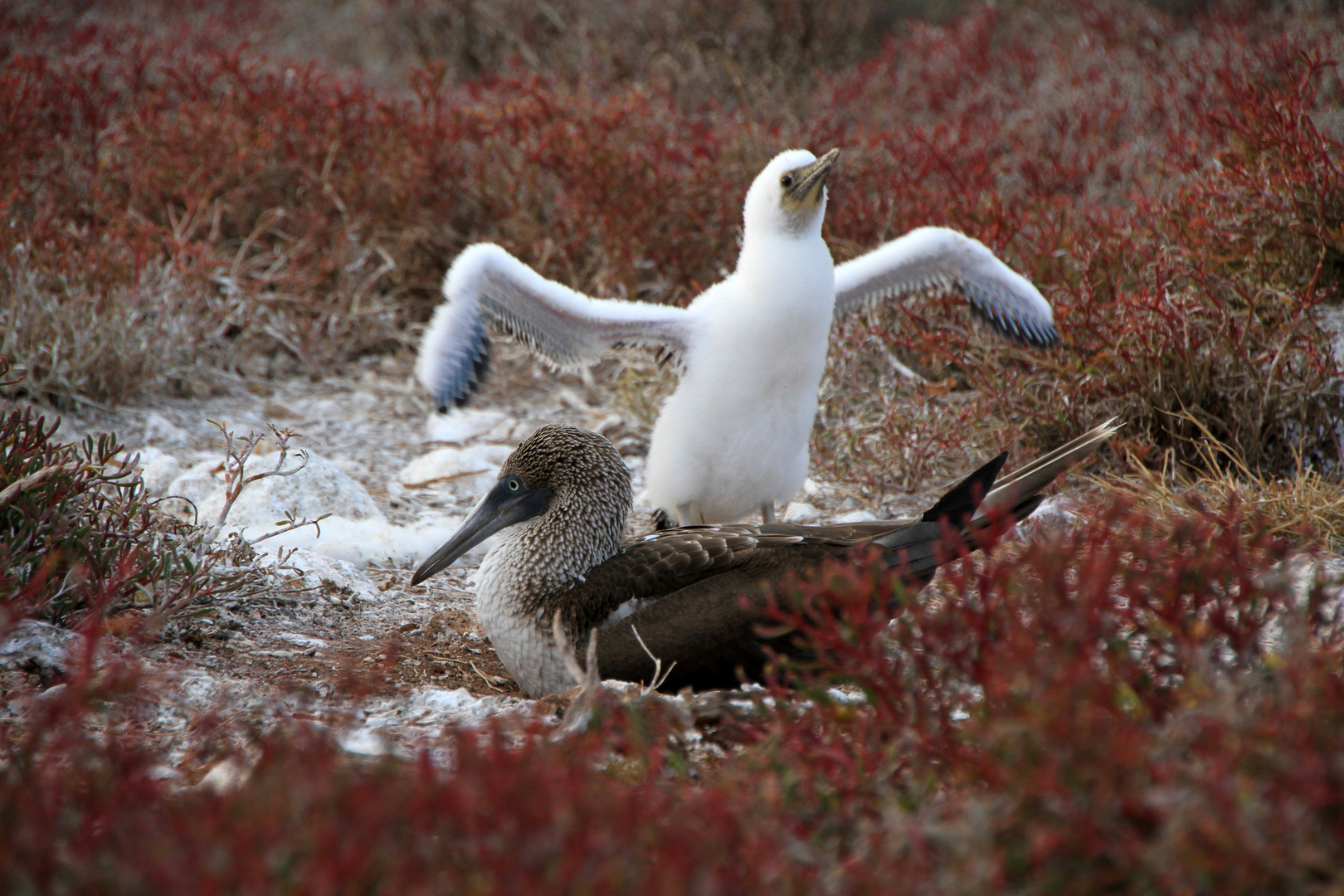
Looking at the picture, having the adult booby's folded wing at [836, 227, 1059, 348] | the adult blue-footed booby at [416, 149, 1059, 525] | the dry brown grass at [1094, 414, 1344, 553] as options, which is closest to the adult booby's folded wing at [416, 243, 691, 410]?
the adult blue-footed booby at [416, 149, 1059, 525]

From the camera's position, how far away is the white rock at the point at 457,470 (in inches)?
186

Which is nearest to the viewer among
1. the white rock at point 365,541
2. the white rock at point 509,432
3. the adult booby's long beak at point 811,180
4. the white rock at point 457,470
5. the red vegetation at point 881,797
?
the red vegetation at point 881,797

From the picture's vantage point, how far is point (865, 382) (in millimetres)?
5312

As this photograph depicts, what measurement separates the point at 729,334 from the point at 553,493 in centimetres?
93

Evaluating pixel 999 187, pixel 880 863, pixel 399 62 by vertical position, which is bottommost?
pixel 880 863

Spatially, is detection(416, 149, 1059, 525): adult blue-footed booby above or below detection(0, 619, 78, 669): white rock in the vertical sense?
above

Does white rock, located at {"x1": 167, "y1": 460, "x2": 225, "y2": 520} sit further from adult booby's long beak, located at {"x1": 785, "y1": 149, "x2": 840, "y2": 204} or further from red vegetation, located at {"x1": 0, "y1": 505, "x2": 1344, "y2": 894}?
red vegetation, located at {"x1": 0, "y1": 505, "x2": 1344, "y2": 894}

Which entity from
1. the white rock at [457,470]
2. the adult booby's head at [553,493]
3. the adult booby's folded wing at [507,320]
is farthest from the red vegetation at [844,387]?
the white rock at [457,470]

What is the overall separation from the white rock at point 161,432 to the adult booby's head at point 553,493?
2237 millimetres

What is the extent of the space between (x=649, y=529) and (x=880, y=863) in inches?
127

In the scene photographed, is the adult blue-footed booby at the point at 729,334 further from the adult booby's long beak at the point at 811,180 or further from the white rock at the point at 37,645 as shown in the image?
the white rock at the point at 37,645

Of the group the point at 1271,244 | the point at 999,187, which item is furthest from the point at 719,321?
the point at 999,187

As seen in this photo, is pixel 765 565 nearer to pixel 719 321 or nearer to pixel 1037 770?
pixel 719 321

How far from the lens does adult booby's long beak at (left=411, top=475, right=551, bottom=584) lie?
322 cm
